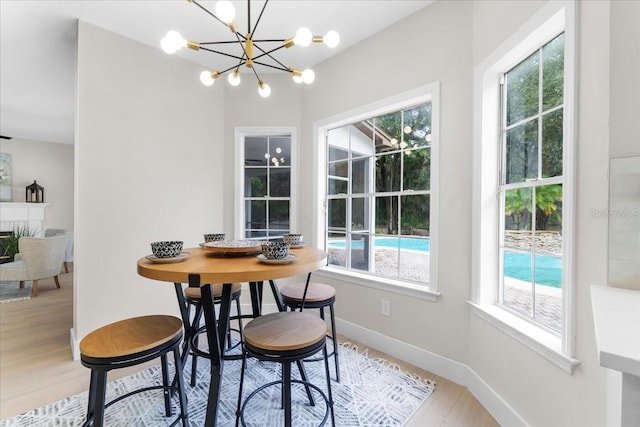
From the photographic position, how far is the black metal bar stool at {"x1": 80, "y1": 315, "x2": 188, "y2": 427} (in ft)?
3.79

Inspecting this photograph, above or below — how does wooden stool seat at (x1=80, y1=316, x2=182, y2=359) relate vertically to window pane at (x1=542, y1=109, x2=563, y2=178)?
below

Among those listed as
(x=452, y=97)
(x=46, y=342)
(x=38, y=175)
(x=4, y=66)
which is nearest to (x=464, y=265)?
(x=452, y=97)

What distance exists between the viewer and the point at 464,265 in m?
1.96

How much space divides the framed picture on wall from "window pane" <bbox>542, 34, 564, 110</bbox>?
28.2 feet

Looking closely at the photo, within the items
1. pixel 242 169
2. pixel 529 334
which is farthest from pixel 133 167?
pixel 529 334

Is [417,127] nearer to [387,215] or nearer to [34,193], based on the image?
[387,215]

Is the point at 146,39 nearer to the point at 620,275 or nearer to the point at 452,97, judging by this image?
the point at 452,97

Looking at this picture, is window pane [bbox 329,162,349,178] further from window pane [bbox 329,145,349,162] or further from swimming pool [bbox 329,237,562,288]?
swimming pool [bbox 329,237,562,288]

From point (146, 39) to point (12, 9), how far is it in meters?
0.87

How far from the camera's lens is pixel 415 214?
2.34m

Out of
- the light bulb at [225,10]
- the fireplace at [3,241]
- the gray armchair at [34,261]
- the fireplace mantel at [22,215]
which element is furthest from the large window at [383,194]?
the fireplace mantel at [22,215]

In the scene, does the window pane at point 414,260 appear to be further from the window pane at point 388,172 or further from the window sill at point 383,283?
the window pane at point 388,172

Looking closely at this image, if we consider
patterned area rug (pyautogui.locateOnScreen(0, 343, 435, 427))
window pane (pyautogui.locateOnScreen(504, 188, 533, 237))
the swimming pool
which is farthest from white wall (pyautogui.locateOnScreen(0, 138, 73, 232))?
window pane (pyautogui.locateOnScreen(504, 188, 533, 237))

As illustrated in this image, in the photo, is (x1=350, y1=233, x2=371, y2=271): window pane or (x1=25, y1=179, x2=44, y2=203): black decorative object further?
(x1=25, y1=179, x2=44, y2=203): black decorative object
